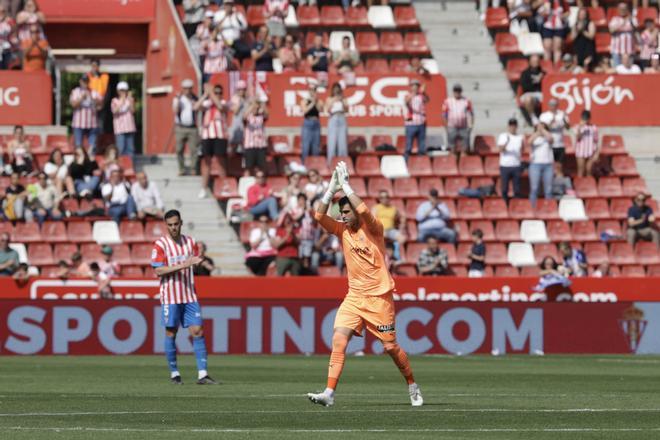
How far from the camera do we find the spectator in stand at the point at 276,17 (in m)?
36.0

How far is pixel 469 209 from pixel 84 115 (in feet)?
27.6

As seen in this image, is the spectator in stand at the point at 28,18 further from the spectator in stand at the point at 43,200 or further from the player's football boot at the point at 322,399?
the player's football boot at the point at 322,399

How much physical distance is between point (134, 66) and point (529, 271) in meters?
11.6

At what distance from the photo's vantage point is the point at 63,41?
124ft

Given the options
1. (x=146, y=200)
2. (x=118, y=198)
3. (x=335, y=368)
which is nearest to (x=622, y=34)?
(x=146, y=200)

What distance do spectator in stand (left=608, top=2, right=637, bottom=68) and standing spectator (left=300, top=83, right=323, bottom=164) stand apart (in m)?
7.66

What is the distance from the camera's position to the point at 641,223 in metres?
32.6

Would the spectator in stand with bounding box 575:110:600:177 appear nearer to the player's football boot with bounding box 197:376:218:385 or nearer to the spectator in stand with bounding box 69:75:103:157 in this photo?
the spectator in stand with bounding box 69:75:103:157

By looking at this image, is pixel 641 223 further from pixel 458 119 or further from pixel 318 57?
pixel 318 57

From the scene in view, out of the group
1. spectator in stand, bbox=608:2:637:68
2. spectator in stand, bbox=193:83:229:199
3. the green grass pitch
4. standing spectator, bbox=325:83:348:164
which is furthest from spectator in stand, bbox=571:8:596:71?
the green grass pitch

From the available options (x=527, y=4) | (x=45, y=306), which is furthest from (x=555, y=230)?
(x=45, y=306)

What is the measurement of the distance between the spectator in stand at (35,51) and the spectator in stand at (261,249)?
7249mm

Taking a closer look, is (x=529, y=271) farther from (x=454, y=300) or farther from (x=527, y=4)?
(x=527, y=4)

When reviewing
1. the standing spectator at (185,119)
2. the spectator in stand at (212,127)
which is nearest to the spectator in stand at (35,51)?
the standing spectator at (185,119)
